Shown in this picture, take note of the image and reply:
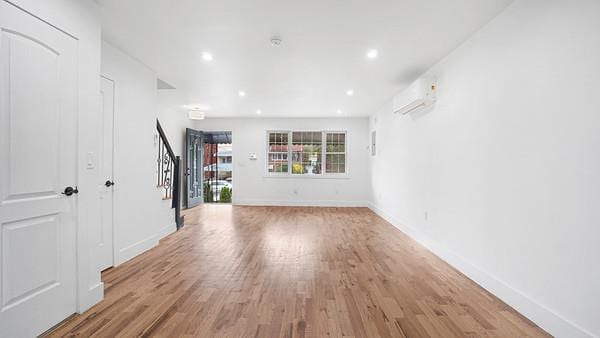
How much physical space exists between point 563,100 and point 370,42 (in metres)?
1.84

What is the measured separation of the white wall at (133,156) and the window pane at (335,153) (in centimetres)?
505

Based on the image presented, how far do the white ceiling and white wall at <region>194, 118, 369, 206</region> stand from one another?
3.08 metres

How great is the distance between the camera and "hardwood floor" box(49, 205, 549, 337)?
6.44ft

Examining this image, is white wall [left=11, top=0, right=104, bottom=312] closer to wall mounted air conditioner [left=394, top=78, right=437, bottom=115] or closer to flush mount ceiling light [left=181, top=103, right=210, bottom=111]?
wall mounted air conditioner [left=394, top=78, right=437, bottom=115]

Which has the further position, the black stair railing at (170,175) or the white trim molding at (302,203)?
the white trim molding at (302,203)

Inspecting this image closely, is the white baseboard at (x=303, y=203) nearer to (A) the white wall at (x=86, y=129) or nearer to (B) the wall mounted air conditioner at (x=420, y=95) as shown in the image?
Answer: (B) the wall mounted air conditioner at (x=420, y=95)

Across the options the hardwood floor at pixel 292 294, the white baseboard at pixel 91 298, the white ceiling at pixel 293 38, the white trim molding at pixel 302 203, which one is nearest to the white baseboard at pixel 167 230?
the hardwood floor at pixel 292 294

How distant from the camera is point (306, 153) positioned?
824cm

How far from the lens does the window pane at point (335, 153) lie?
8188 mm

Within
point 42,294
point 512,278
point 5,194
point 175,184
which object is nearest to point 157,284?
point 42,294

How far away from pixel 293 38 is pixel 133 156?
2476 mm

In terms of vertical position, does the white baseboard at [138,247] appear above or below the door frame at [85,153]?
below

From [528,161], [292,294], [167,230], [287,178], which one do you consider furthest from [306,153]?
[528,161]

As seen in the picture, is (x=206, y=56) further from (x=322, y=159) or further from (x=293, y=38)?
(x=322, y=159)
